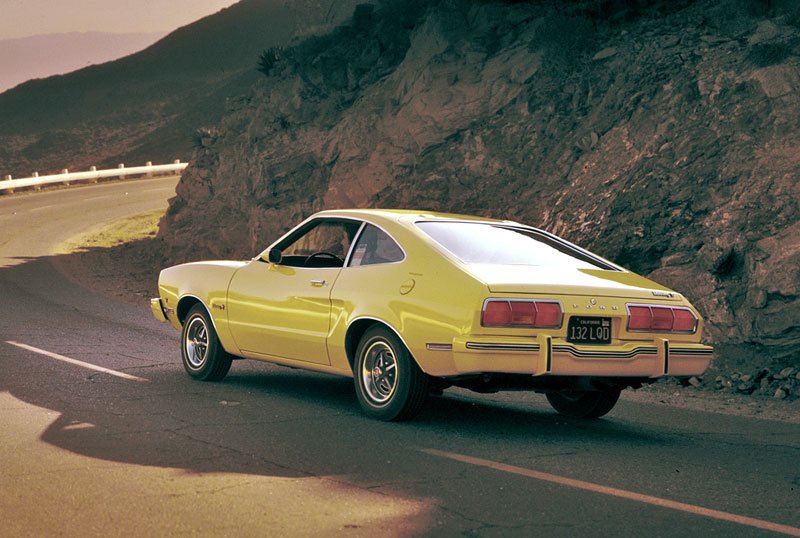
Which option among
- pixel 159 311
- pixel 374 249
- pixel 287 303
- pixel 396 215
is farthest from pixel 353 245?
pixel 159 311

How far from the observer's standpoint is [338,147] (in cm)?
2202

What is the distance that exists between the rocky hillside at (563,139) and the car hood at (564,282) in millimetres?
4100

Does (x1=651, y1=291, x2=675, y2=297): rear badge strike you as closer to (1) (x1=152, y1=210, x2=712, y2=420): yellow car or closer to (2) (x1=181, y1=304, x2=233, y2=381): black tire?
(1) (x1=152, y1=210, x2=712, y2=420): yellow car

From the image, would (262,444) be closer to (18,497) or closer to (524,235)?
(18,497)

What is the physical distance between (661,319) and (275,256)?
3.21 meters

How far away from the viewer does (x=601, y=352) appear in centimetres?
753

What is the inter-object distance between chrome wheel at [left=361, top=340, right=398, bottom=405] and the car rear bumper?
73cm

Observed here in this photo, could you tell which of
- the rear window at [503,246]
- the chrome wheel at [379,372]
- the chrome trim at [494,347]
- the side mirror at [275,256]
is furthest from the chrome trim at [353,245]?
the chrome trim at [494,347]

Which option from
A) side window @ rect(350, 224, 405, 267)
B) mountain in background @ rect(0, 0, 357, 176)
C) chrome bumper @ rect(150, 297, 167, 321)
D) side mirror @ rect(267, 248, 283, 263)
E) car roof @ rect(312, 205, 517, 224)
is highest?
mountain in background @ rect(0, 0, 357, 176)

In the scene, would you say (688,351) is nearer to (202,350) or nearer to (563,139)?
(202,350)

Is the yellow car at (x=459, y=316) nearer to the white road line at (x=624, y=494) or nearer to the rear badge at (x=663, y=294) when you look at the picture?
the rear badge at (x=663, y=294)


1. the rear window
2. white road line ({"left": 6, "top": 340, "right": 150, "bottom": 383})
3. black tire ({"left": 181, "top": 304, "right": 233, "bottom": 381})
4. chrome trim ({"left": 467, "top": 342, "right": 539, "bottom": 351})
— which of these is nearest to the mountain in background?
white road line ({"left": 6, "top": 340, "right": 150, "bottom": 383})

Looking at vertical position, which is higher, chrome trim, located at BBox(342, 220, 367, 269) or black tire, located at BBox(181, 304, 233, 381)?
chrome trim, located at BBox(342, 220, 367, 269)

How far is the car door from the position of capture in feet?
28.4
